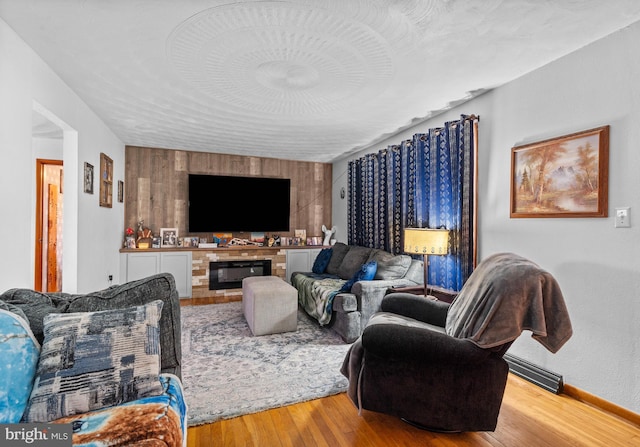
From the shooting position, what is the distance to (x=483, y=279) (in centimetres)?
192

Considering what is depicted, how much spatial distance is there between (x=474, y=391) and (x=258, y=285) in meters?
2.45

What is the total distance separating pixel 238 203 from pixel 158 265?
62.9 inches

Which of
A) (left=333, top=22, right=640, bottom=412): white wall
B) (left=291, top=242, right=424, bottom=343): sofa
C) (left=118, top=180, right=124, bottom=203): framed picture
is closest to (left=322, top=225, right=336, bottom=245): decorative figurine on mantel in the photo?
(left=291, top=242, right=424, bottom=343): sofa

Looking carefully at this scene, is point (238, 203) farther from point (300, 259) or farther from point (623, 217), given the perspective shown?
point (623, 217)

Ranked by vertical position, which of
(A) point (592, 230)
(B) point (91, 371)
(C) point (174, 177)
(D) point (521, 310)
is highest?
(C) point (174, 177)

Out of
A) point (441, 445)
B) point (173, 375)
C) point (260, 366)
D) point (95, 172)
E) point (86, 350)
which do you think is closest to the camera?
point (86, 350)

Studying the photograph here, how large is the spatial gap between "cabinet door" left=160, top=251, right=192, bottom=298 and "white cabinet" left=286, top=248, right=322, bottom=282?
1621 mm

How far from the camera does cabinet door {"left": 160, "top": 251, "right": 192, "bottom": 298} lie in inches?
192

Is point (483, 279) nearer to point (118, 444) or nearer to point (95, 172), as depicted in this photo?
point (118, 444)

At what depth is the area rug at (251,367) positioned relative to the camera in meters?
2.10

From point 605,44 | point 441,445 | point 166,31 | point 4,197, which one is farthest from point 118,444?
point 605,44

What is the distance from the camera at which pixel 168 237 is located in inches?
203

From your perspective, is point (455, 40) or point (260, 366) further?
point (260, 366)

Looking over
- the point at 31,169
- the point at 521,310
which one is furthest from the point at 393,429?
the point at 31,169
